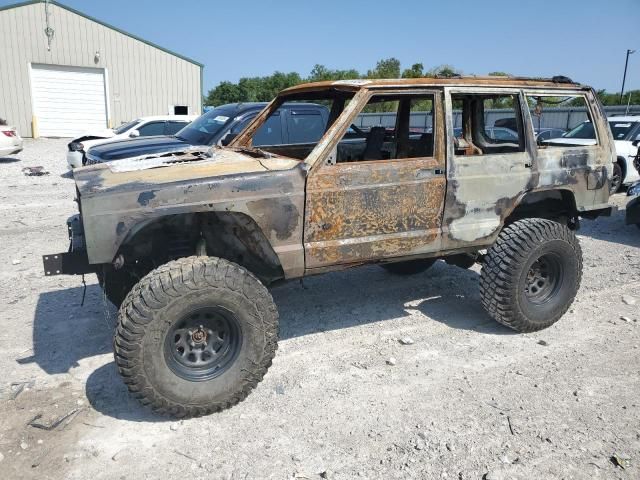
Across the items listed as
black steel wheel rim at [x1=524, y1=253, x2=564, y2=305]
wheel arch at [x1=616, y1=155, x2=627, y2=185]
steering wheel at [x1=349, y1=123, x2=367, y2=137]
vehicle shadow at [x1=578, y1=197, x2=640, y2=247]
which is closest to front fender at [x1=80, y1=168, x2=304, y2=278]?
steering wheel at [x1=349, y1=123, x2=367, y2=137]

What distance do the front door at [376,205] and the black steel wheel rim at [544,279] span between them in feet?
3.36

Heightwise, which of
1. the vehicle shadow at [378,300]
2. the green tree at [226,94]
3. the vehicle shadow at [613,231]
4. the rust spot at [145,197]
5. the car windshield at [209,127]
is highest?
the green tree at [226,94]

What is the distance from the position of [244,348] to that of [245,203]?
0.89 meters

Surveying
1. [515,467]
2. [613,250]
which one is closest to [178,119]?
[613,250]

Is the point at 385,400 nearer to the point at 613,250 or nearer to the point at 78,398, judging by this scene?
the point at 78,398

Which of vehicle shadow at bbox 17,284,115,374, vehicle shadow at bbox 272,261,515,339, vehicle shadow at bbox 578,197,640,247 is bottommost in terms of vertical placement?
vehicle shadow at bbox 17,284,115,374

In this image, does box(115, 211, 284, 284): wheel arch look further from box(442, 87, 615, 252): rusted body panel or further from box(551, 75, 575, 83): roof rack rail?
box(551, 75, 575, 83): roof rack rail

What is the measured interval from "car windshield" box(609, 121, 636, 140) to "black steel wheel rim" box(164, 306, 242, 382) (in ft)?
35.7

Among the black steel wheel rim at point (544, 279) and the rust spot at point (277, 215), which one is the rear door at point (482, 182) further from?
the rust spot at point (277, 215)

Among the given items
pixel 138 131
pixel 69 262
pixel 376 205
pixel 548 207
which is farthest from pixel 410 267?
pixel 138 131

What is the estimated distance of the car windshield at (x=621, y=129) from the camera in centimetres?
1141

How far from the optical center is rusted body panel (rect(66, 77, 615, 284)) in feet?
10.4

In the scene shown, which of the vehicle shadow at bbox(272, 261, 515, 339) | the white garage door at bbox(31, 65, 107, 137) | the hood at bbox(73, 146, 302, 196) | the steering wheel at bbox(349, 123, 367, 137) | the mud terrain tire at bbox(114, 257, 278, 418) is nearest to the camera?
the mud terrain tire at bbox(114, 257, 278, 418)

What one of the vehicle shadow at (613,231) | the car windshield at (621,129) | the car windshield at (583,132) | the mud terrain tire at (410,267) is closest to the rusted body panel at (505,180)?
the mud terrain tire at (410,267)
